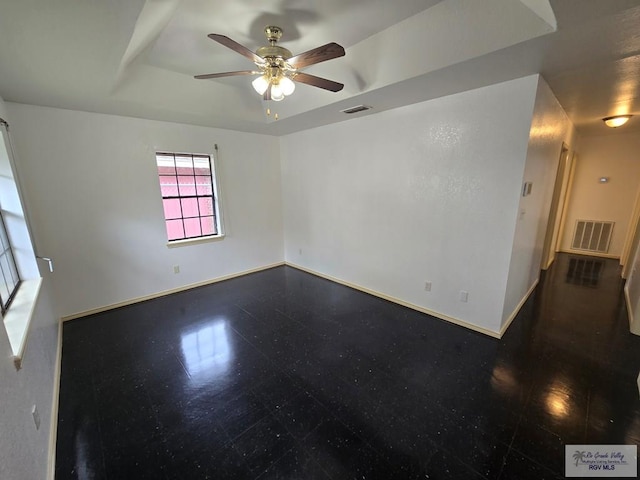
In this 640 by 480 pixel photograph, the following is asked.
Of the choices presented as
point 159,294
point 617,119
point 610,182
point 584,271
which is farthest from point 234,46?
point 610,182

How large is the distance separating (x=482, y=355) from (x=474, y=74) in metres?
2.38

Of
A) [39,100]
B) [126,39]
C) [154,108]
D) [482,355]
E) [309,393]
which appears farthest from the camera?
[154,108]

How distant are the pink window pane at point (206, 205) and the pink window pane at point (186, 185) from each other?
0.57ft

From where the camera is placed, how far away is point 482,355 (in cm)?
233

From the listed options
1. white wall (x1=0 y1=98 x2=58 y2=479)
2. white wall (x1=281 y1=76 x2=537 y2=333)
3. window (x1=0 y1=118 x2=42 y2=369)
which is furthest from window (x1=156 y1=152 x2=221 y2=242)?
white wall (x1=0 y1=98 x2=58 y2=479)

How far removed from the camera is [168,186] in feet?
12.0

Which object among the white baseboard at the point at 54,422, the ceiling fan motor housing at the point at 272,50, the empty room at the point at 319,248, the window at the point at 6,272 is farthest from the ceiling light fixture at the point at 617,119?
the window at the point at 6,272

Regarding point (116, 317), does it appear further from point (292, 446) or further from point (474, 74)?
point (474, 74)

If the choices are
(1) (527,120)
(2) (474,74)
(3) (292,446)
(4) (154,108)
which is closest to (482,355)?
(3) (292,446)

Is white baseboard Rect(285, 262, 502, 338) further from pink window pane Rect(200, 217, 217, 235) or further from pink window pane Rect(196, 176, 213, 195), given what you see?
pink window pane Rect(196, 176, 213, 195)

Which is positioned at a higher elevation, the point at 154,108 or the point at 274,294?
the point at 154,108

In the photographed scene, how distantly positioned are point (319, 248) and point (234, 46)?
10.2 feet

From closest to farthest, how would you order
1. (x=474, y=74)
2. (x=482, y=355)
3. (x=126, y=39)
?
(x=126, y=39) < (x=474, y=74) < (x=482, y=355)

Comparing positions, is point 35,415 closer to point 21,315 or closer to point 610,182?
point 21,315
